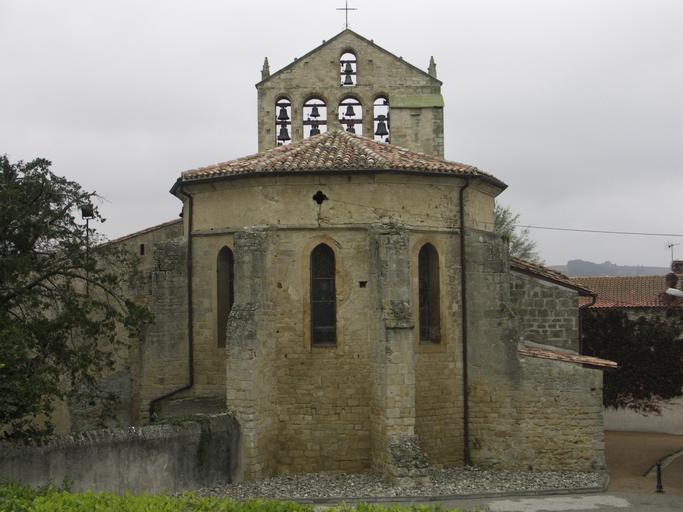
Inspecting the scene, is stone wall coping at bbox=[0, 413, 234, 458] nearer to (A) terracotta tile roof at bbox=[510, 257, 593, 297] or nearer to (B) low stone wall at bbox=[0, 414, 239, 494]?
(B) low stone wall at bbox=[0, 414, 239, 494]

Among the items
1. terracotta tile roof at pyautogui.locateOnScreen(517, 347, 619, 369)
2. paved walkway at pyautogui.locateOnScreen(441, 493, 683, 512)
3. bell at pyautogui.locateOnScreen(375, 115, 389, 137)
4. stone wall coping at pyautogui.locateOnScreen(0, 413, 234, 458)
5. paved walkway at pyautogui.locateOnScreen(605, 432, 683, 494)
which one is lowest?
paved walkway at pyautogui.locateOnScreen(605, 432, 683, 494)

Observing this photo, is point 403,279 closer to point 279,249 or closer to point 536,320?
point 279,249

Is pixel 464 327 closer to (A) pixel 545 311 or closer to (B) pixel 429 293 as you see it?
(B) pixel 429 293

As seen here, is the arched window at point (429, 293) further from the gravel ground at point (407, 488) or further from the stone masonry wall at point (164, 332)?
the stone masonry wall at point (164, 332)

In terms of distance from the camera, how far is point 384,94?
29703 mm

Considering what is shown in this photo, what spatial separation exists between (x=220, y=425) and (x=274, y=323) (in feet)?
8.51

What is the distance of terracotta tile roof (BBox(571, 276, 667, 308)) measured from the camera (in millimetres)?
29125

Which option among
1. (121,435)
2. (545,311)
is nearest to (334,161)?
(545,311)

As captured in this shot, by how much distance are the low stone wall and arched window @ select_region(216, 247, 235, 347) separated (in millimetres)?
3156

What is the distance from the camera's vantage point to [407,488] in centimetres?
1619

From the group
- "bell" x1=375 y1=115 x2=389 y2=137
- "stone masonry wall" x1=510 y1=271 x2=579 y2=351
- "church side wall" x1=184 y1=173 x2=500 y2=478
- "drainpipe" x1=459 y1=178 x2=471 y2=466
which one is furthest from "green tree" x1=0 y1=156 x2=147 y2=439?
"bell" x1=375 y1=115 x2=389 y2=137

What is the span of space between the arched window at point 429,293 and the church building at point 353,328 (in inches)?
1.4

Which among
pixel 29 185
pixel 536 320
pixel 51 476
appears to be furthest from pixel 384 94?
pixel 51 476

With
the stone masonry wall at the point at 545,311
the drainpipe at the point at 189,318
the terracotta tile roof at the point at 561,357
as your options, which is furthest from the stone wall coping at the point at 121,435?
the stone masonry wall at the point at 545,311
